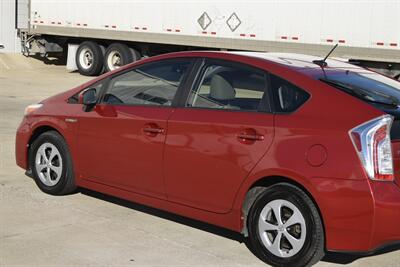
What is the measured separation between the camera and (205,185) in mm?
4785

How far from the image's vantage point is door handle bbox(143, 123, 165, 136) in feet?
16.6

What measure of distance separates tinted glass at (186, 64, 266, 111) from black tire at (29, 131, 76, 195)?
5.09 feet

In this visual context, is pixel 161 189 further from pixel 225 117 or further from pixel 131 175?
pixel 225 117

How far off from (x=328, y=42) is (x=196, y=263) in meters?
12.5

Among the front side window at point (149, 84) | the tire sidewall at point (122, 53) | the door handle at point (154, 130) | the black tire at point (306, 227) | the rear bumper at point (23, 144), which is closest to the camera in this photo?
the black tire at point (306, 227)

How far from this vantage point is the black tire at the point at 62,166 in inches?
233

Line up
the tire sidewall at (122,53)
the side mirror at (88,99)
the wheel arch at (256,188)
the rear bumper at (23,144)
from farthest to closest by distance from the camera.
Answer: the tire sidewall at (122,53)
the rear bumper at (23,144)
the side mirror at (88,99)
the wheel arch at (256,188)

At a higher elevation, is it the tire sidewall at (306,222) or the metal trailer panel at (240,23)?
the metal trailer panel at (240,23)

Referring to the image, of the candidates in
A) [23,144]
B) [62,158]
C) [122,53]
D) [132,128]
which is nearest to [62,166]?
[62,158]

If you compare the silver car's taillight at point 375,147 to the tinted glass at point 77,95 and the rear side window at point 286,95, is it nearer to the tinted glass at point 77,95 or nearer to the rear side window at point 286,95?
the rear side window at point 286,95

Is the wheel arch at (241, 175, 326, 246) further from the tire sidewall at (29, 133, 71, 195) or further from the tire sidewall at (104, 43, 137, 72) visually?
the tire sidewall at (104, 43, 137, 72)

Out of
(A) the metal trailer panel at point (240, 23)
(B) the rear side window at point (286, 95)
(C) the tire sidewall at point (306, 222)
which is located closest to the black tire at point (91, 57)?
(A) the metal trailer panel at point (240, 23)

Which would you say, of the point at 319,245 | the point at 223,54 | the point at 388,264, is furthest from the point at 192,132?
A: the point at 388,264

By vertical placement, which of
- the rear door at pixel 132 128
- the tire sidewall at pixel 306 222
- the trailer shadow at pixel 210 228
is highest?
the rear door at pixel 132 128
